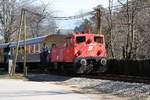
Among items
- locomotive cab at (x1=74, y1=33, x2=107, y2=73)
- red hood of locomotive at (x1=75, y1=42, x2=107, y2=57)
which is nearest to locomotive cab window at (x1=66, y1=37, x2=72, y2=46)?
locomotive cab at (x1=74, y1=33, x2=107, y2=73)

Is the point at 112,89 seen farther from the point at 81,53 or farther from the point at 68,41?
the point at 68,41

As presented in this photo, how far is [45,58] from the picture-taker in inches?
1539

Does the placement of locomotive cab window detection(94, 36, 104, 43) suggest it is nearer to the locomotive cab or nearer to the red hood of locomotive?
the locomotive cab

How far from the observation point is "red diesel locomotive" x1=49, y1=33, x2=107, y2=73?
3172 centimetres

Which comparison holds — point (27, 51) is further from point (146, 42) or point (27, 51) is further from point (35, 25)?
point (35, 25)

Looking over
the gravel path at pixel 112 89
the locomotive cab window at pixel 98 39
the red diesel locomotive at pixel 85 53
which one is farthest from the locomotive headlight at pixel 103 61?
the gravel path at pixel 112 89

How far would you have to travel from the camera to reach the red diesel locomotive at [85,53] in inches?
1249

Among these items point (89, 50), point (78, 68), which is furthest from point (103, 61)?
point (78, 68)

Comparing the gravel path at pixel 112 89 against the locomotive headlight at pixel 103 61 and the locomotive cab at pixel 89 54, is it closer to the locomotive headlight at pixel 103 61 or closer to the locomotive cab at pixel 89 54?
the locomotive cab at pixel 89 54

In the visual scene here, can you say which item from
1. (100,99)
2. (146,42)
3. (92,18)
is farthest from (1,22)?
(100,99)

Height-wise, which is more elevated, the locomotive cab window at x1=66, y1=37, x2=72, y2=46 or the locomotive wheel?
the locomotive cab window at x1=66, y1=37, x2=72, y2=46

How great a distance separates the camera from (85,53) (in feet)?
106

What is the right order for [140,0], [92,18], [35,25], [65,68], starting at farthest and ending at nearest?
[35,25], [92,18], [140,0], [65,68]

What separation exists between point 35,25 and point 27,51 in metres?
43.0
